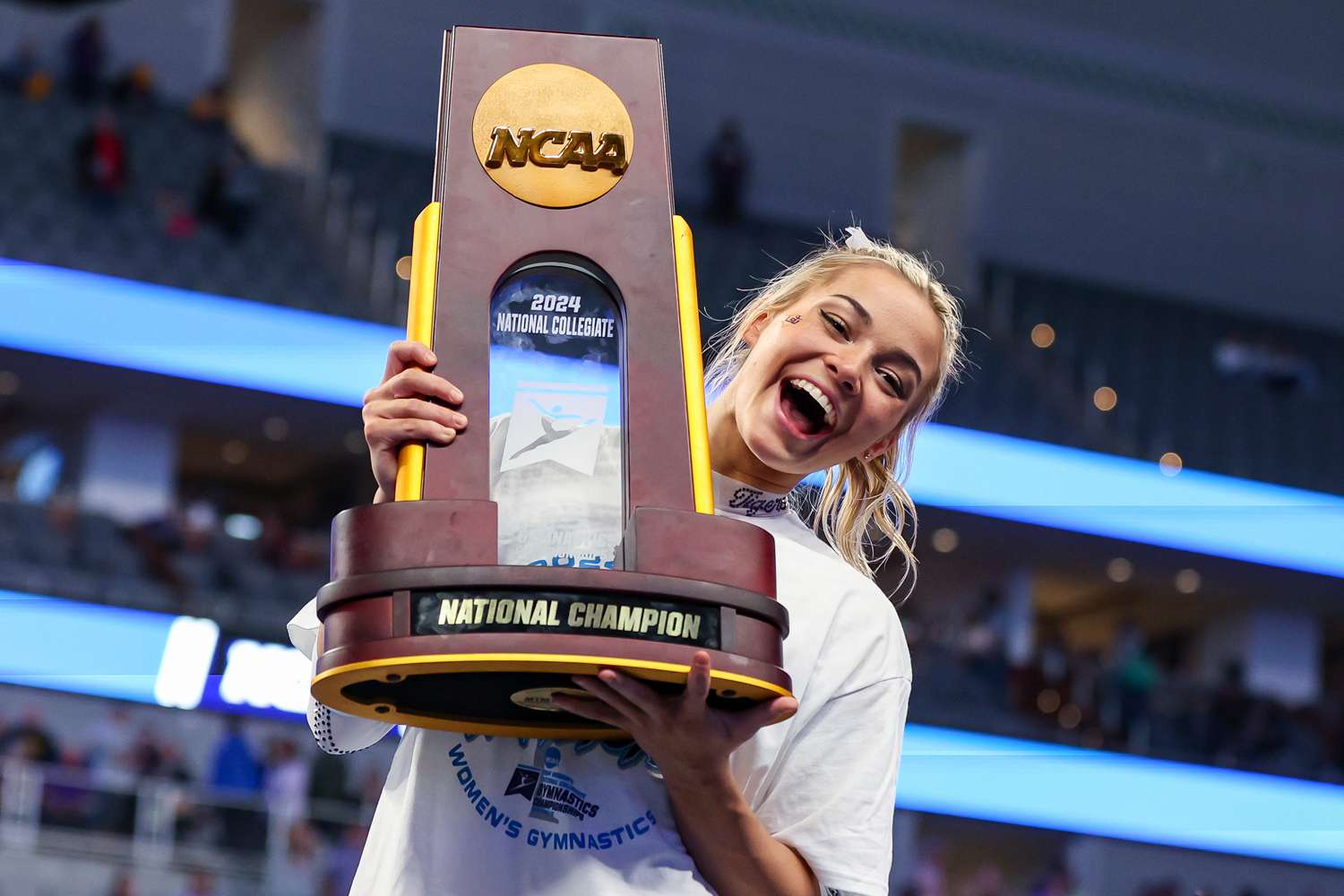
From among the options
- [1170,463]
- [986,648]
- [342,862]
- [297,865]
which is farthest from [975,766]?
[297,865]

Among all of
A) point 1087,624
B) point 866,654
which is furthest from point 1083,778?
point 866,654

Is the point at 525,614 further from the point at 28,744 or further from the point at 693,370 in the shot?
the point at 28,744

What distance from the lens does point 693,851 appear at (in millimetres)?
1495

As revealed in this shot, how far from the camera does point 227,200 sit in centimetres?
1238

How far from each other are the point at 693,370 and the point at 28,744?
7.13 meters

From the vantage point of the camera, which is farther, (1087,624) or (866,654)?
(1087,624)

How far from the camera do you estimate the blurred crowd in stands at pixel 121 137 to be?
12.1 meters

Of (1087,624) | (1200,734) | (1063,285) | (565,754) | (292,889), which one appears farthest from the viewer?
(1087,624)

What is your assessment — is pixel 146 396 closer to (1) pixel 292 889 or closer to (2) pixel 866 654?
(1) pixel 292 889

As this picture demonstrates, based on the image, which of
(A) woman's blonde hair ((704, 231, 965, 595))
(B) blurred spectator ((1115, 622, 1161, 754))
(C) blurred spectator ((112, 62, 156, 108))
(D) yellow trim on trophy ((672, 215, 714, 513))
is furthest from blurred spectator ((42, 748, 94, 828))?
(B) blurred spectator ((1115, 622, 1161, 754))

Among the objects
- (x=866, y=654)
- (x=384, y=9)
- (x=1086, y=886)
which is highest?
(x=384, y=9)

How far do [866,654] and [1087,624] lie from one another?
58.8ft

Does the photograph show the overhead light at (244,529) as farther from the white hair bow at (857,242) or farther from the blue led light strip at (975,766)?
the white hair bow at (857,242)

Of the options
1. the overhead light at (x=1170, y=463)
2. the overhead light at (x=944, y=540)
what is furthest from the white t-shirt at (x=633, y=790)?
the overhead light at (x=944, y=540)
